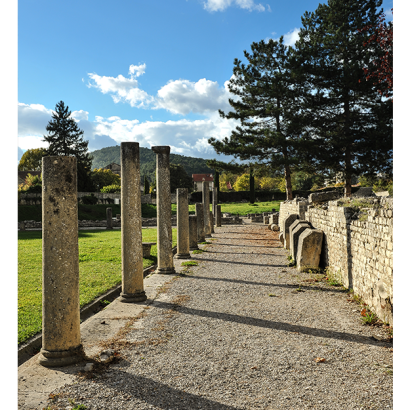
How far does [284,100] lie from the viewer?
94.3 feet

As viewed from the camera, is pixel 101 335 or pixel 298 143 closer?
pixel 101 335

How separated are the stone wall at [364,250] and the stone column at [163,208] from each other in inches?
164

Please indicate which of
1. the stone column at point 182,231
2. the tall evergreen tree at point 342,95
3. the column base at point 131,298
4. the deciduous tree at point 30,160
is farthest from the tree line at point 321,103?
the deciduous tree at point 30,160

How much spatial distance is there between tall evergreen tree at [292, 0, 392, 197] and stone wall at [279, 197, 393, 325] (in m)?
18.6

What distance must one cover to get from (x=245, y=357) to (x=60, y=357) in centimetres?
218

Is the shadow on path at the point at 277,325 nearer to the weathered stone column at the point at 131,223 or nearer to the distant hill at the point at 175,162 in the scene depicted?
the weathered stone column at the point at 131,223

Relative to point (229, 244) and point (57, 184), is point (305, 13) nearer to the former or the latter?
point (229, 244)

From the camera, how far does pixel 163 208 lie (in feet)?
30.8

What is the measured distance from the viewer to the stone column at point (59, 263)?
4.29m

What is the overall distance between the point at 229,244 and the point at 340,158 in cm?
1524

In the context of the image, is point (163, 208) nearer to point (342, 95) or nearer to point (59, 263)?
point (59, 263)

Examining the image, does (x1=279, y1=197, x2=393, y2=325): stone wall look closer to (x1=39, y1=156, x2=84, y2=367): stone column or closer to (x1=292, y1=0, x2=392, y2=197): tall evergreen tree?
(x1=39, y1=156, x2=84, y2=367): stone column
